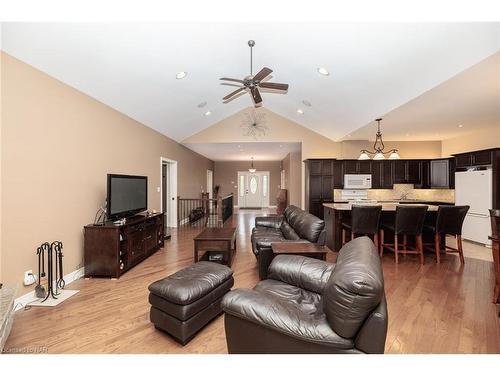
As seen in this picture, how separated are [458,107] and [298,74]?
2.77 metres

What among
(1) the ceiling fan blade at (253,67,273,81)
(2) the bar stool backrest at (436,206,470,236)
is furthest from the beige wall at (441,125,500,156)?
(1) the ceiling fan blade at (253,67,273,81)

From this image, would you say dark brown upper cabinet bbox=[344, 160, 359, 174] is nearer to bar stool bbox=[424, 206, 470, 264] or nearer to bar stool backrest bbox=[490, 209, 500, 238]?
bar stool bbox=[424, 206, 470, 264]

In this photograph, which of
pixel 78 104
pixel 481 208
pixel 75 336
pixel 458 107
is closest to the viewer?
pixel 75 336

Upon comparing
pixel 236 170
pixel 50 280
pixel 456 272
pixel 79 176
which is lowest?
pixel 456 272

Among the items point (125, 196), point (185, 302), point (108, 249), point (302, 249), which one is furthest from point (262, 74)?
point (108, 249)

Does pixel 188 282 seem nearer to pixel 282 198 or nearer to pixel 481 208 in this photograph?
pixel 481 208

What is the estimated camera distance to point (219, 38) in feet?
11.1

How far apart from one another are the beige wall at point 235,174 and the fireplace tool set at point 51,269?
9.94 m

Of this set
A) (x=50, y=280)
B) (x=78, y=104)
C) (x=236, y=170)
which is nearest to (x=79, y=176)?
(x=78, y=104)

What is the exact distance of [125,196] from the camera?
153 inches

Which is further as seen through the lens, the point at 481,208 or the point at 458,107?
the point at 481,208

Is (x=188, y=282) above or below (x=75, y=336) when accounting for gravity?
above

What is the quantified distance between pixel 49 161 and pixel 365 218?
4569 mm

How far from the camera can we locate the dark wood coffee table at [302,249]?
2.56m
